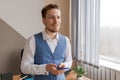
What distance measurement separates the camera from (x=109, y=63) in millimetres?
2449

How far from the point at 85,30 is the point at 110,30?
12.3 inches

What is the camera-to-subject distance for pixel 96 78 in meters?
2.45

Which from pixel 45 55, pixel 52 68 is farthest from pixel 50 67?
pixel 45 55

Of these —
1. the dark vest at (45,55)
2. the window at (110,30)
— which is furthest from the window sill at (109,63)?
the dark vest at (45,55)

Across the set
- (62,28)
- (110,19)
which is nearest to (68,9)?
(62,28)

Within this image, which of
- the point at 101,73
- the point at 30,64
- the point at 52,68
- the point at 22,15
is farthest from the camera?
the point at 22,15

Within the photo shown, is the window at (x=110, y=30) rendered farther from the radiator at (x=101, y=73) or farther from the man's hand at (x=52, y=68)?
the man's hand at (x=52, y=68)

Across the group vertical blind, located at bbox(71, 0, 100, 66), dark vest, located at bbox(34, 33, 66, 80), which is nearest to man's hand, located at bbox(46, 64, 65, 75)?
dark vest, located at bbox(34, 33, 66, 80)

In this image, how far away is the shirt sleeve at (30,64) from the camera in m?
1.39

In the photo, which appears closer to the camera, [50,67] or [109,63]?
[50,67]

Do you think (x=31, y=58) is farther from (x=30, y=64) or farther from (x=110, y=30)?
(x=110, y=30)

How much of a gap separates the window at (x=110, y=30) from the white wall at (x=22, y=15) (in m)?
0.88

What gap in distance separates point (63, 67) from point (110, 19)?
137 cm

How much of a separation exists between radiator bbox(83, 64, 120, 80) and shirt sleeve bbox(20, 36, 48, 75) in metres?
1.05
